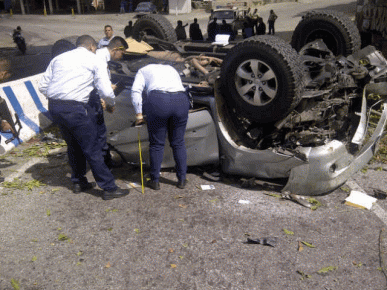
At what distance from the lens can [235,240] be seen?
379 centimetres

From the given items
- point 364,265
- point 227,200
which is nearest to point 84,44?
point 227,200

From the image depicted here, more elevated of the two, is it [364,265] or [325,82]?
[325,82]

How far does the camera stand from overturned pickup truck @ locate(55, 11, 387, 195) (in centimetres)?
426

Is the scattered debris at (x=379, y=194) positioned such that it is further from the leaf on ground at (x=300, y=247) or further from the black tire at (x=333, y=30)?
the black tire at (x=333, y=30)

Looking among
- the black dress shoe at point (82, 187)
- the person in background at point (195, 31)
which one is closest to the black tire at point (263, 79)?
the black dress shoe at point (82, 187)

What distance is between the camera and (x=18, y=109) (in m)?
6.93

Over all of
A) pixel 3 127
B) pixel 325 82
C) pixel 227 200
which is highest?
pixel 325 82

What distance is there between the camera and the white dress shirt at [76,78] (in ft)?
14.2

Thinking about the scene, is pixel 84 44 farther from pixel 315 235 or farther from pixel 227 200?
pixel 315 235

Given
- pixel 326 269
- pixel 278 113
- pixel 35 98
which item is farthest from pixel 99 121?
pixel 326 269

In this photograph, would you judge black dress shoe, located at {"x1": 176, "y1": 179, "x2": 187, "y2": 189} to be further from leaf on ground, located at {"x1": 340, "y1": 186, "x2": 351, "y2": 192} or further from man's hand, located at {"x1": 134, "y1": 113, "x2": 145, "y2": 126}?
leaf on ground, located at {"x1": 340, "y1": 186, "x2": 351, "y2": 192}

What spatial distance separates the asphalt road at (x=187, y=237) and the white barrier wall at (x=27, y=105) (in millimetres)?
1795

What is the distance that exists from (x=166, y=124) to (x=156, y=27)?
335 centimetres

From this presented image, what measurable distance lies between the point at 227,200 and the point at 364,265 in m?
1.65
